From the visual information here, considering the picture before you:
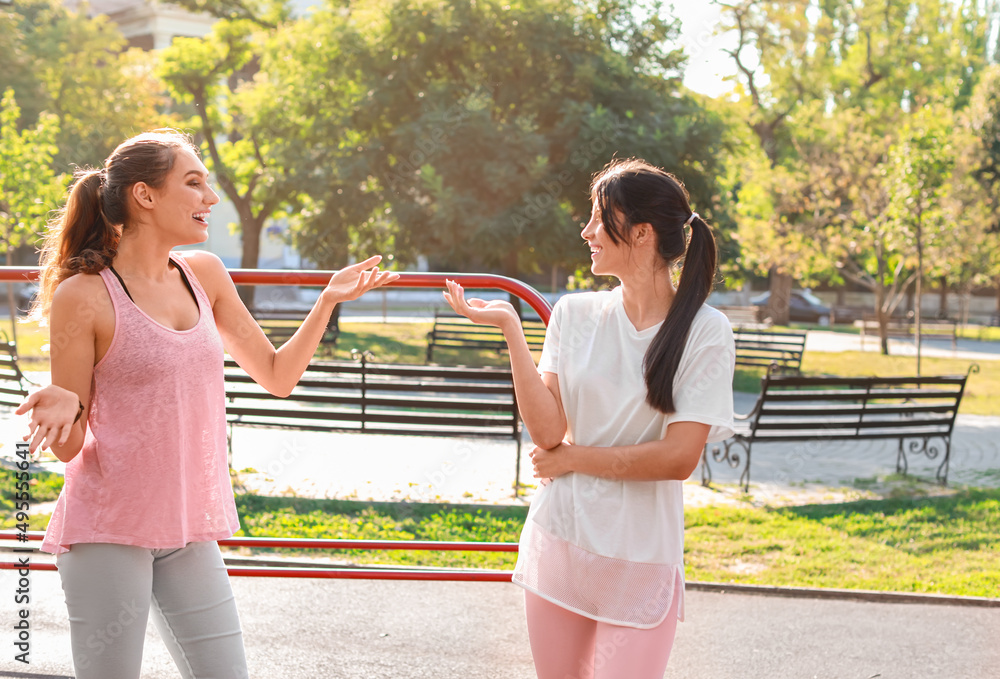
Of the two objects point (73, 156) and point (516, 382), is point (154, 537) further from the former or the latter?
point (73, 156)

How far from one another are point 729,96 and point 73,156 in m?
15.9

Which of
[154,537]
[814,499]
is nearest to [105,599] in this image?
[154,537]

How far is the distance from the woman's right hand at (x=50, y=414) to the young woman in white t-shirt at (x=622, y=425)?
913 millimetres

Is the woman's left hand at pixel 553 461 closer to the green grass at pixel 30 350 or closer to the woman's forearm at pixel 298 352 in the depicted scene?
the woman's forearm at pixel 298 352

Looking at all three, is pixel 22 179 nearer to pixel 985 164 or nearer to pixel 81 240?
pixel 81 240

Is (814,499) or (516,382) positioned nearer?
(516,382)

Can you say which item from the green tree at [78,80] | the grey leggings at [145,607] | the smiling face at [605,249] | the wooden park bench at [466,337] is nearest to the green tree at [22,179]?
the wooden park bench at [466,337]

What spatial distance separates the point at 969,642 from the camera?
4148mm

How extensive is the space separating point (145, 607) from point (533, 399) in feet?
3.09

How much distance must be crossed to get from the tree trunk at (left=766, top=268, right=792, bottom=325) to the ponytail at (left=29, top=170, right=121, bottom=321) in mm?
29564

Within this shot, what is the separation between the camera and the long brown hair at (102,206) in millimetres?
2037

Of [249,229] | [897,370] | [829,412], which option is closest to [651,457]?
[829,412]

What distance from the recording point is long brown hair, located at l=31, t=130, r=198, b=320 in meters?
2.04

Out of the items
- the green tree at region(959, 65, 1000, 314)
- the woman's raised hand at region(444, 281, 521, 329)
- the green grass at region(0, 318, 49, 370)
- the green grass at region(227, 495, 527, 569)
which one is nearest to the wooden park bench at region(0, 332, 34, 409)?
the green grass at region(227, 495, 527, 569)
